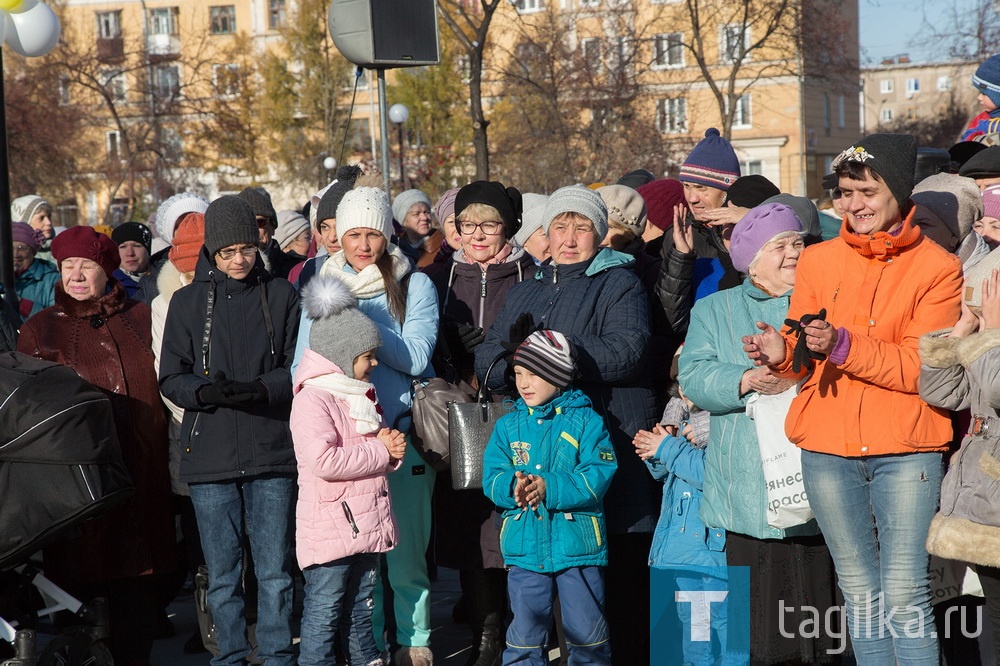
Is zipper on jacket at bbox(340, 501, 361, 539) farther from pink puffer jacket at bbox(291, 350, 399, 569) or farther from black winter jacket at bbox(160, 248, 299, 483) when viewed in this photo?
black winter jacket at bbox(160, 248, 299, 483)

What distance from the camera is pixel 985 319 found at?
3.77 meters

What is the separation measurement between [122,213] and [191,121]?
381 inches

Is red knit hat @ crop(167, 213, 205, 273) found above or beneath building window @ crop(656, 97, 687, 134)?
beneath

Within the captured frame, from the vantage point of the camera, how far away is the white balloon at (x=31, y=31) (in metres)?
7.53

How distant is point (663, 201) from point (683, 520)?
2130 millimetres

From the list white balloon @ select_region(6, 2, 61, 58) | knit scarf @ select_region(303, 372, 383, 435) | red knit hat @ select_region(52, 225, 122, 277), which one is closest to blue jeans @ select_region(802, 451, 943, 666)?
knit scarf @ select_region(303, 372, 383, 435)

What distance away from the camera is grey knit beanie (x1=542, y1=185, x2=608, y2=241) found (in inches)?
203

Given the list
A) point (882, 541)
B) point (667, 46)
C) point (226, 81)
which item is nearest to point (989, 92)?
point (882, 541)

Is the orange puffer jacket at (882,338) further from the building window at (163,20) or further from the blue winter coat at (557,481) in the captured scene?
the building window at (163,20)

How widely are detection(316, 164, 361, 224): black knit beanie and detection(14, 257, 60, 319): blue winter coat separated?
2.77 metres

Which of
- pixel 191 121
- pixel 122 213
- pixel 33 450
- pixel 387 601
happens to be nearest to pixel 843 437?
pixel 387 601

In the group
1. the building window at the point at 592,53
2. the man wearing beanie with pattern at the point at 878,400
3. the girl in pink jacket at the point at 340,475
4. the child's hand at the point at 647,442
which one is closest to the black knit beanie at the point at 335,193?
the girl in pink jacket at the point at 340,475

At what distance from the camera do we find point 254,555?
5.14 m

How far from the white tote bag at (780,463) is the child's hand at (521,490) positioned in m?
0.93
